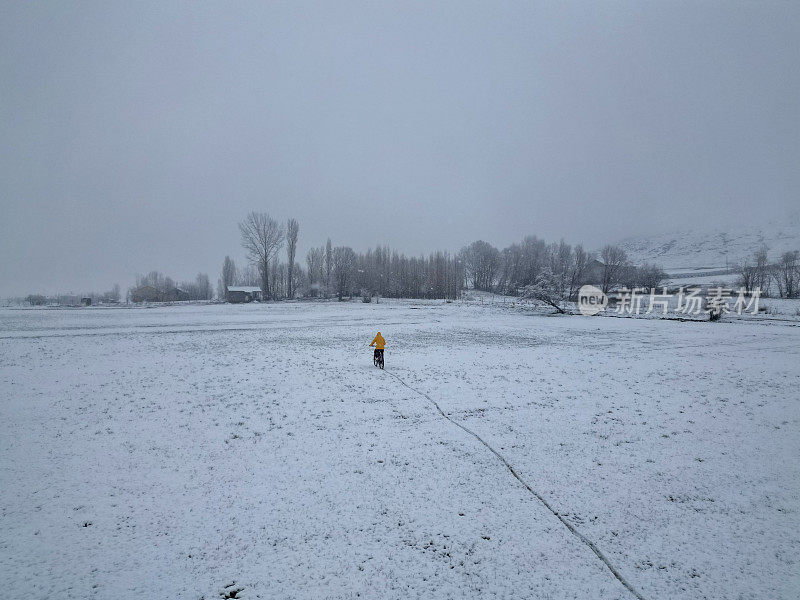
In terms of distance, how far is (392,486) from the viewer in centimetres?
602

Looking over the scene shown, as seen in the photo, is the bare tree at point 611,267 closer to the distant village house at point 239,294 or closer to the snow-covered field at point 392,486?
the snow-covered field at point 392,486

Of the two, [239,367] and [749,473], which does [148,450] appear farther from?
[749,473]

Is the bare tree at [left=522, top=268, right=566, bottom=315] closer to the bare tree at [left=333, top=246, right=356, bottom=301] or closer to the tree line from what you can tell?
the tree line

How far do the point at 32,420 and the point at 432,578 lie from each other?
429 inches

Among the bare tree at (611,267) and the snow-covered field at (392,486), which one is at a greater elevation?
the bare tree at (611,267)

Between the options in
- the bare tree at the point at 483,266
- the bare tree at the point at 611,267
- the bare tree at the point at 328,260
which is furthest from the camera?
the bare tree at the point at 483,266

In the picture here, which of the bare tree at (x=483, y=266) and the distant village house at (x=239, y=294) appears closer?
the distant village house at (x=239, y=294)

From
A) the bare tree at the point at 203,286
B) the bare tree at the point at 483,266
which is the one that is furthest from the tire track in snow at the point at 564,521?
the bare tree at the point at 203,286


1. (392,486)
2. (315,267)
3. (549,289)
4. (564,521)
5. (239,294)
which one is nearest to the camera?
(564,521)

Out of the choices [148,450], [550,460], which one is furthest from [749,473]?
[148,450]

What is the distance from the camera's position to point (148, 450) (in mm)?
7191

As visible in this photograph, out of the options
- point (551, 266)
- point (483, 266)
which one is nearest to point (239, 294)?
point (483, 266)

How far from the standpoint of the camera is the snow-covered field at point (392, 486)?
4.24m

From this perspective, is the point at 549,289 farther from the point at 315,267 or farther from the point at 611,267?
the point at 315,267
